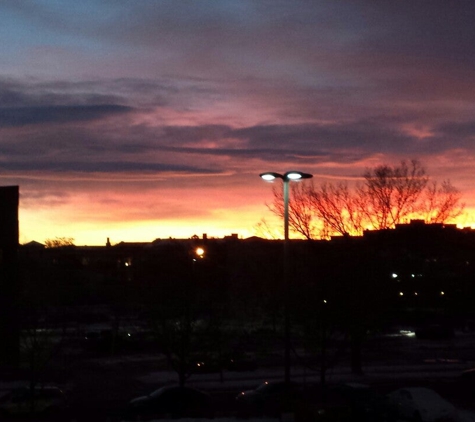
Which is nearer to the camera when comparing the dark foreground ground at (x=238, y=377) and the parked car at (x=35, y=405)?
the parked car at (x=35, y=405)

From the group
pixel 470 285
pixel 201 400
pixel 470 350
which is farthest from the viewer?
pixel 470 285

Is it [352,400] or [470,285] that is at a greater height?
[470,285]

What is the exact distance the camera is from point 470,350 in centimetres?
4425

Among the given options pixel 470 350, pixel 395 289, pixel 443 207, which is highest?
pixel 443 207

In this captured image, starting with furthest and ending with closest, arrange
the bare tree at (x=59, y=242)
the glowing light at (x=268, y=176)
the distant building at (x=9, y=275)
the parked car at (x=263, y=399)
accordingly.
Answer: the bare tree at (x=59, y=242)
the distant building at (x=9, y=275)
the parked car at (x=263, y=399)
the glowing light at (x=268, y=176)

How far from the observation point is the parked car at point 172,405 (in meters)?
22.5

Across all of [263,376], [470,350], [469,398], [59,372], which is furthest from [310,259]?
[470,350]

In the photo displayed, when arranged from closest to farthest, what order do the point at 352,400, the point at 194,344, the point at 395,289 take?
the point at 352,400 < the point at 194,344 < the point at 395,289

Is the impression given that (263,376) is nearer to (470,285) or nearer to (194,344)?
(194,344)

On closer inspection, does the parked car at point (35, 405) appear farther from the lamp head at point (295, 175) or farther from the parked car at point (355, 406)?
the lamp head at point (295, 175)

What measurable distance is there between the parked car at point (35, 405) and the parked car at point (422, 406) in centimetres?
1014

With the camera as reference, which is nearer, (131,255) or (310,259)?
(310,259)

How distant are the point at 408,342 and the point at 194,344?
24188mm

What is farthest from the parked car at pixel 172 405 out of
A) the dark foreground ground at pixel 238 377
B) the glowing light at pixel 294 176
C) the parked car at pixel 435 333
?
the parked car at pixel 435 333
